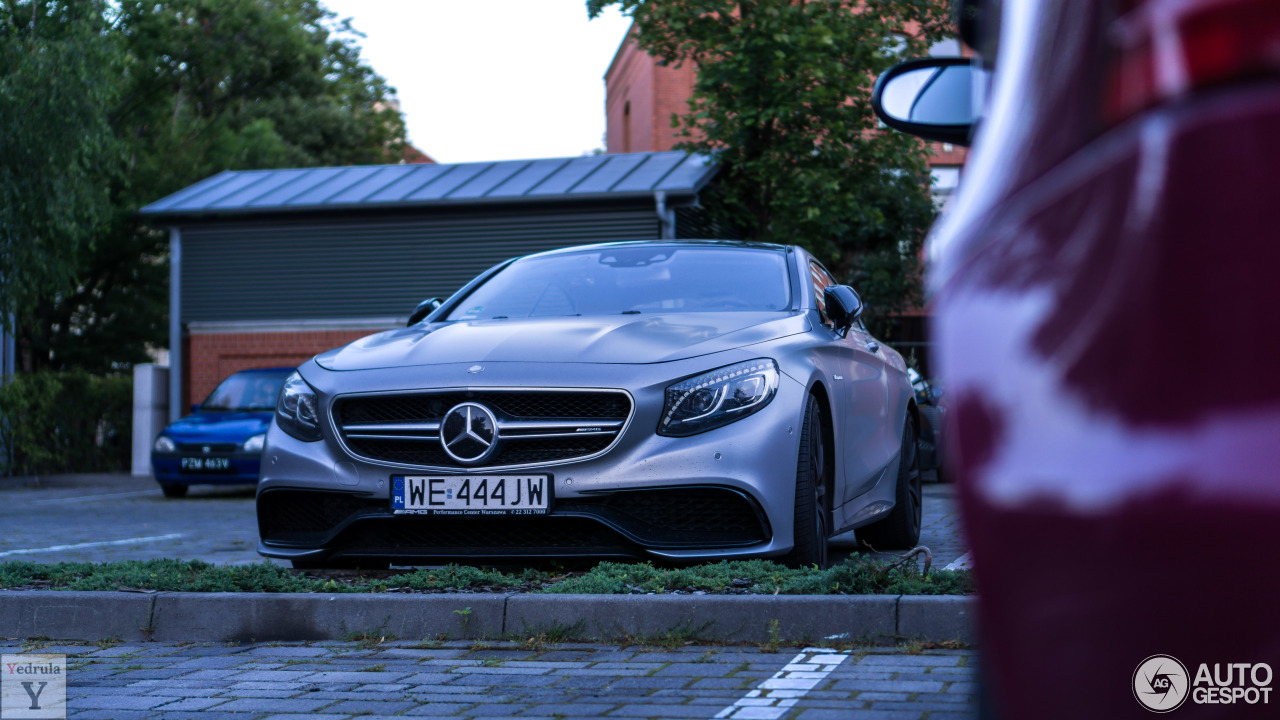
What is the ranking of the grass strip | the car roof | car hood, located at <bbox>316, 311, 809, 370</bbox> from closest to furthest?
the grass strip, car hood, located at <bbox>316, 311, 809, 370</bbox>, the car roof

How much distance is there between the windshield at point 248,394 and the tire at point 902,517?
10.5 meters

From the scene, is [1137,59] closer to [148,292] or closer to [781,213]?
[781,213]

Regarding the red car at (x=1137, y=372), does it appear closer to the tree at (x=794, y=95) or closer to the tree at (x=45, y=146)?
the tree at (x=794, y=95)

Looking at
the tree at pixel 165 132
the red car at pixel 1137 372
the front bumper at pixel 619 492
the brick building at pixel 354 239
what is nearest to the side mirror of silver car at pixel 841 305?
the front bumper at pixel 619 492

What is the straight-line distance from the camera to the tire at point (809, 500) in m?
5.06

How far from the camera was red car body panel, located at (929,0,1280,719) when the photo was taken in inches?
45.5

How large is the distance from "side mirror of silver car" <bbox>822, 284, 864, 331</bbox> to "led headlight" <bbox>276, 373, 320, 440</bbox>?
89.1 inches

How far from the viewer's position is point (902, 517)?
284 inches

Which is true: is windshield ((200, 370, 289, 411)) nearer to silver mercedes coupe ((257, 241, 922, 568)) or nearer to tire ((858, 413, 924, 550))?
tire ((858, 413, 924, 550))

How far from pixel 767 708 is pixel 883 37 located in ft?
56.0

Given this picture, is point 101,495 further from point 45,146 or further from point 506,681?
point 506,681

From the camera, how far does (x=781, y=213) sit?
19219 millimetres

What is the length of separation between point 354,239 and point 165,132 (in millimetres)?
11858

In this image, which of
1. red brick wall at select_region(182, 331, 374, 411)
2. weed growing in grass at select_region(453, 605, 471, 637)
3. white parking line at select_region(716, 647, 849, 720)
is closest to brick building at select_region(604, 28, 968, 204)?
red brick wall at select_region(182, 331, 374, 411)
